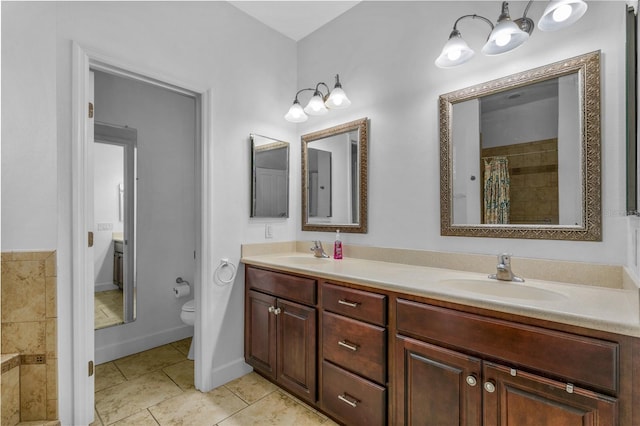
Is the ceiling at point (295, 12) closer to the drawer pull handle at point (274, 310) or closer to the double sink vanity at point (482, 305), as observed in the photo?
the double sink vanity at point (482, 305)

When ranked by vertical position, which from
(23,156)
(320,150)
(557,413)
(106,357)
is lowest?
(106,357)

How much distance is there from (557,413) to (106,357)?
294cm

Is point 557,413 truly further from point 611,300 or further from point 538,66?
point 538,66

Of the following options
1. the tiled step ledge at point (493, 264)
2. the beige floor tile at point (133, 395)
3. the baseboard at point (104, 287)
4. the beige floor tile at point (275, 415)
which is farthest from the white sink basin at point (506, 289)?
the baseboard at point (104, 287)

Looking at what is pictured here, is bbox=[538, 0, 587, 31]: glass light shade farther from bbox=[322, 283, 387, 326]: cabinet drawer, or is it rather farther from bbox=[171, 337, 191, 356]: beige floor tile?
bbox=[171, 337, 191, 356]: beige floor tile

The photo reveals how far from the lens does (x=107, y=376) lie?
2219 mm

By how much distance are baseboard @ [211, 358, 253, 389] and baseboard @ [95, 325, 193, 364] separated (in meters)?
0.98

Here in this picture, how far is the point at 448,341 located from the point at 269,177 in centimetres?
174

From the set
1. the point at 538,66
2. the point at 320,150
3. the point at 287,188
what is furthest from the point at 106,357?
the point at 538,66

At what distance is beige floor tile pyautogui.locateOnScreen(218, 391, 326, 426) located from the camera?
174 cm

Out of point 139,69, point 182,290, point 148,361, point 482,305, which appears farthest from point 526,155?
point 148,361

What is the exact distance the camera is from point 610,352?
2.97 feet

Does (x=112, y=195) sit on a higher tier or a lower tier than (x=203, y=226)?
higher

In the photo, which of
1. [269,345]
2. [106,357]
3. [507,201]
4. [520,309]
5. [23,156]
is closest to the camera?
[520,309]
